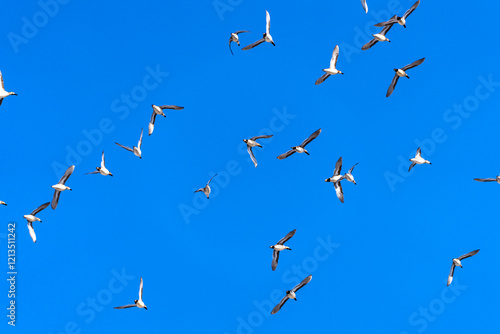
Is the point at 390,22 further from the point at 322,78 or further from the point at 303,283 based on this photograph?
the point at 303,283

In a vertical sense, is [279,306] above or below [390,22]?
below

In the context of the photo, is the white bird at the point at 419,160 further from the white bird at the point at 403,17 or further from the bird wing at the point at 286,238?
the white bird at the point at 403,17

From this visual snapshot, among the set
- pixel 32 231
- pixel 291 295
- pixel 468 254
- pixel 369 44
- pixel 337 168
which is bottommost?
pixel 468 254

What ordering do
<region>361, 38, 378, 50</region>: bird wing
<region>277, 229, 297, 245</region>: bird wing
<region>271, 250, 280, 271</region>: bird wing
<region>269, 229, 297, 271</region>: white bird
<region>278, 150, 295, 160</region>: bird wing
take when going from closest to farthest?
<region>361, 38, 378, 50</region>: bird wing < <region>278, 150, 295, 160</region>: bird wing < <region>277, 229, 297, 245</region>: bird wing < <region>269, 229, 297, 271</region>: white bird < <region>271, 250, 280, 271</region>: bird wing

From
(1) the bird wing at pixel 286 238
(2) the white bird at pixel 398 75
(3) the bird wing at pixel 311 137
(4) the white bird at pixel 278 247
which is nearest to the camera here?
(2) the white bird at pixel 398 75

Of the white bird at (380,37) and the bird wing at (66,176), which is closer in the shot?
the white bird at (380,37)

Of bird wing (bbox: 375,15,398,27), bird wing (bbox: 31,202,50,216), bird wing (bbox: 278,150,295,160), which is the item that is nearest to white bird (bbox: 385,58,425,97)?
bird wing (bbox: 375,15,398,27)

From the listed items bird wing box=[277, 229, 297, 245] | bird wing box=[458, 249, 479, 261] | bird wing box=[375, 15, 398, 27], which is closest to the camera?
bird wing box=[375, 15, 398, 27]

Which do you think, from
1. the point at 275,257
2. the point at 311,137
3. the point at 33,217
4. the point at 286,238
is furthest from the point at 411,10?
the point at 33,217

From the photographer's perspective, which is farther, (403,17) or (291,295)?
(291,295)

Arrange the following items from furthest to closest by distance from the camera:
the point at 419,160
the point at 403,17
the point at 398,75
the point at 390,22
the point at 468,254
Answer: the point at 419,160 < the point at 468,254 < the point at 398,75 < the point at 390,22 < the point at 403,17

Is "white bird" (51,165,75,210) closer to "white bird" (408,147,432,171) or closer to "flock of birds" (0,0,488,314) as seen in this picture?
"flock of birds" (0,0,488,314)

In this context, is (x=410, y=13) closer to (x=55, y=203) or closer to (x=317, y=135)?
(x=317, y=135)

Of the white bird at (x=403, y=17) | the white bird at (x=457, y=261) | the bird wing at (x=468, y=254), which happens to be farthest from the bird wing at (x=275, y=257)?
the white bird at (x=403, y=17)
